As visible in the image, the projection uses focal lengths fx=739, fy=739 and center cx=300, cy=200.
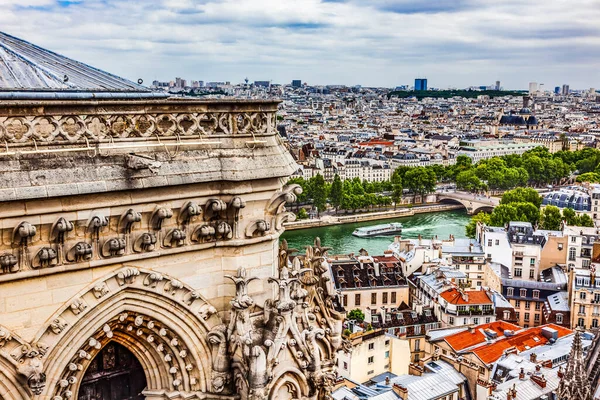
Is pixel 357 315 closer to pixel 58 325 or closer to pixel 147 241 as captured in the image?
pixel 147 241

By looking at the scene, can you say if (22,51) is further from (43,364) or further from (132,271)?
(43,364)

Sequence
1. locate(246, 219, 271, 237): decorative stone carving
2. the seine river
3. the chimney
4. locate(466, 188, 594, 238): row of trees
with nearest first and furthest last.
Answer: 1. locate(246, 219, 271, 237): decorative stone carving
2. the chimney
3. locate(466, 188, 594, 238): row of trees
4. the seine river

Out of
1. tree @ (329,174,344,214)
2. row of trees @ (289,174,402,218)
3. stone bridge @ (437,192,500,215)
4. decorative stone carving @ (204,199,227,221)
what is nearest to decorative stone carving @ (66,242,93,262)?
decorative stone carving @ (204,199,227,221)

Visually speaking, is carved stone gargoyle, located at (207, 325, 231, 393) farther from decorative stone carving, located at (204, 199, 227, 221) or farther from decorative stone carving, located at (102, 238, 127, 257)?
decorative stone carving, located at (102, 238, 127, 257)

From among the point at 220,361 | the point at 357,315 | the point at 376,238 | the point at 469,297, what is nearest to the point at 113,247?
the point at 220,361

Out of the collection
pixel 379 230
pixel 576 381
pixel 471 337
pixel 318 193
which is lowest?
pixel 379 230

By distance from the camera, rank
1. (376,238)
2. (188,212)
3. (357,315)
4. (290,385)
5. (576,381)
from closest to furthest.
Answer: (188,212) < (290,385) < (576,381) < (357,315) < (376,238)

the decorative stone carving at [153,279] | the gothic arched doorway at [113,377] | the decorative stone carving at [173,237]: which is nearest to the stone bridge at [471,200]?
the gothic arched doorway at [113,377]
